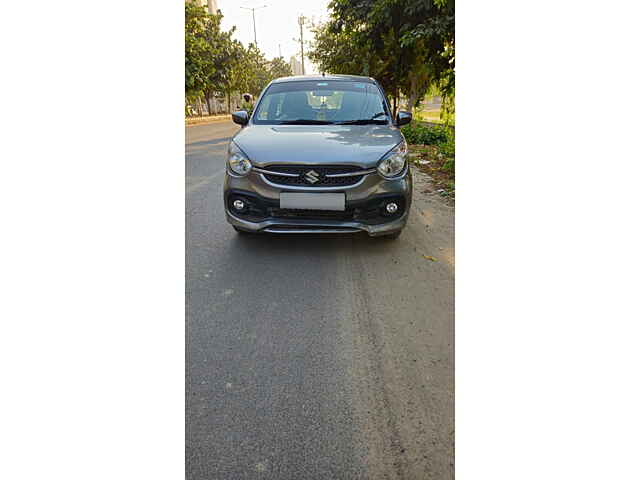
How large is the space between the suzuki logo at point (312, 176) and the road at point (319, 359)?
60cm

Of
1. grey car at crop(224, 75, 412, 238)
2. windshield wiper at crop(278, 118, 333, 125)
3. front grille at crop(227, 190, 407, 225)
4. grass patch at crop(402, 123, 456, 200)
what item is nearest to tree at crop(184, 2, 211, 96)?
grass patch at crop(402, 123, 456, 200)

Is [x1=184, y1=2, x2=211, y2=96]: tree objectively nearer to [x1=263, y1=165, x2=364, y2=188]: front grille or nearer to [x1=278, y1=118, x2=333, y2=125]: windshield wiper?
[x1=278, y1=118, x2=333, y2=125]: windshield wiper

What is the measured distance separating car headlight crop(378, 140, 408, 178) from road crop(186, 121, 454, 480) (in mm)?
635

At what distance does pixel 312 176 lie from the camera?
146 inches

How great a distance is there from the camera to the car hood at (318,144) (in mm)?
3719

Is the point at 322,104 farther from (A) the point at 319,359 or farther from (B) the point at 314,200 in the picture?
(A) the point at 319,359

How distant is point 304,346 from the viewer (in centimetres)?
242

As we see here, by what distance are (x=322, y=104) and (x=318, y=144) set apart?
1004mm

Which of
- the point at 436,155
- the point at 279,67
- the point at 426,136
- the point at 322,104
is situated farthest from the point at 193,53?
the point at 279,67
